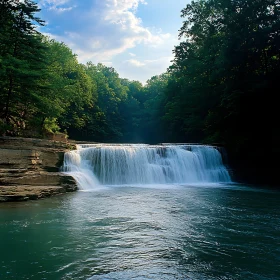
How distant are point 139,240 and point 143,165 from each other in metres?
10.5

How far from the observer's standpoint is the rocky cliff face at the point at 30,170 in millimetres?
10391

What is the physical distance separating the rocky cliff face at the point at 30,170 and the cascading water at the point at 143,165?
80 cm

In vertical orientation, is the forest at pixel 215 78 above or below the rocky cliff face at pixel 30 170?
above

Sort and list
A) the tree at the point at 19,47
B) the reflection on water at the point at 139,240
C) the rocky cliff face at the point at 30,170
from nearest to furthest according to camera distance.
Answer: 1. the reflection on water at the point at 139,240
2. the rocky cliff face at the point at 30,170
3. the tree at the point at 19,47

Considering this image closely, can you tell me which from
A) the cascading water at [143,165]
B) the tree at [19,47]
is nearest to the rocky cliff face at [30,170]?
the cascading water at [143,165]

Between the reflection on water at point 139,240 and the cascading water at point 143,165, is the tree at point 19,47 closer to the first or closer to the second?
the cascading water at point 143,165

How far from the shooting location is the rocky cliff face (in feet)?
34.1

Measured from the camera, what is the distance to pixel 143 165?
1623cm

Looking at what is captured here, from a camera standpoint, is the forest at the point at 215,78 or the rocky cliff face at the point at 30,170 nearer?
the rocky cliff face at the point at 30,170

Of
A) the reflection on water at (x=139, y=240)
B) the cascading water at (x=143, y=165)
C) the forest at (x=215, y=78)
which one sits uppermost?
the forest at (x=215, y=78)

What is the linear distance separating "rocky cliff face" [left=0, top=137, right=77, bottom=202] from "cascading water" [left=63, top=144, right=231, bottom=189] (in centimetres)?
80

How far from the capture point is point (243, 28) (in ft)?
59.1

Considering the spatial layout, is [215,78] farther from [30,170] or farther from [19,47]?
[30,170]

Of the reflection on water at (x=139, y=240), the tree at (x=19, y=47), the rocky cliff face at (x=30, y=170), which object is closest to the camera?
the reflection on water at (x=139, y=240)
